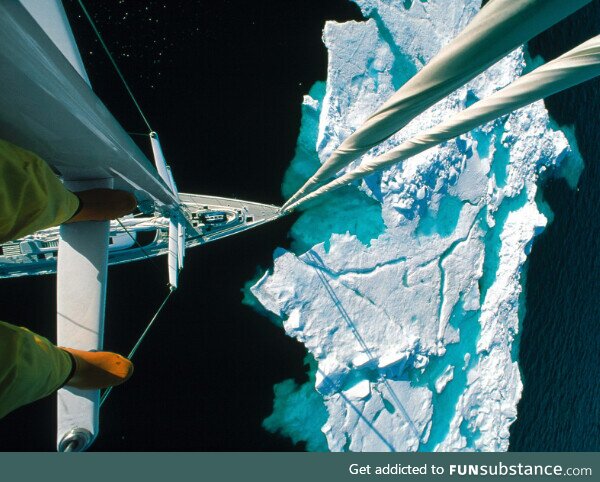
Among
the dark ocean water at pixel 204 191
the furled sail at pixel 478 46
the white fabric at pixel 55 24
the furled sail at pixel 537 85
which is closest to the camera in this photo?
the furled sail at pixel 478 46

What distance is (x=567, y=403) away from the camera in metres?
6.02

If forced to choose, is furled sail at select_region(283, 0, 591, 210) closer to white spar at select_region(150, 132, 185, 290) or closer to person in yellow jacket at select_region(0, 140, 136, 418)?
person in yellow jacket at select_region(0, 140, 136, 418)

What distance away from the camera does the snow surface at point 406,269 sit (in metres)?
4.70

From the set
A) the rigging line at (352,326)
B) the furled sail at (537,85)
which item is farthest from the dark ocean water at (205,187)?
the furled sail at (537,85)

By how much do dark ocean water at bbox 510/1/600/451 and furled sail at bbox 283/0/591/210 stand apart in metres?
6.27

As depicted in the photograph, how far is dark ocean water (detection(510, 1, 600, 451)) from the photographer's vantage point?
575 centimetres

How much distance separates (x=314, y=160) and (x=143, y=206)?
2968 millimetres

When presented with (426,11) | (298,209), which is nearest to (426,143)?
(298,209)

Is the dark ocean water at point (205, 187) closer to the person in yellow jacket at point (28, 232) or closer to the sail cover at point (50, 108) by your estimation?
the sail cover at point (50, 108)

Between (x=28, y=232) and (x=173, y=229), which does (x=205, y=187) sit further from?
(x=28, y=232)

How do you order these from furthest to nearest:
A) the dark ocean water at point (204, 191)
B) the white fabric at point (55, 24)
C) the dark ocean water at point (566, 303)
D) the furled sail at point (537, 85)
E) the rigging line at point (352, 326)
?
the dark ocean water at point (566, 303), the dark ocean water at point (204, 191), the rigging line at point (352, 326), the white fabric at point (55, 24), the furled sail at point (537, 85)

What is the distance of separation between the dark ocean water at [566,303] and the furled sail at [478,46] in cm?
627

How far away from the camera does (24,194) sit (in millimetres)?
960

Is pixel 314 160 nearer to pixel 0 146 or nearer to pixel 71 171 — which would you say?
pixel 71 171
